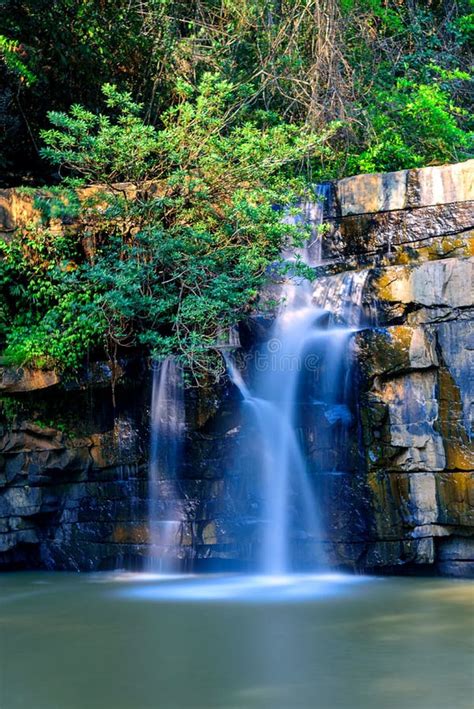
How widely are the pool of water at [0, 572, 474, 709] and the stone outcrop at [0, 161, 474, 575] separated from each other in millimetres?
631

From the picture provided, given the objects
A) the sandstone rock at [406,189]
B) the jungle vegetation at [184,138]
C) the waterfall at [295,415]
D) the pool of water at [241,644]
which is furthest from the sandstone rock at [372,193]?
the pool of water at [241,644]

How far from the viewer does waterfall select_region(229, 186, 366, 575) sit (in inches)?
367

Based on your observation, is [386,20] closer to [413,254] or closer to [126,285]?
[413,254]

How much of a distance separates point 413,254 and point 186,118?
124 inches

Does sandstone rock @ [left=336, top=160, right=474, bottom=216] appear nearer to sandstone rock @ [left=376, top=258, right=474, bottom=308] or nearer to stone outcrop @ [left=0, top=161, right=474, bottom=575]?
stone outcrop @ [left=0, top=161, right=474, bottom=575]

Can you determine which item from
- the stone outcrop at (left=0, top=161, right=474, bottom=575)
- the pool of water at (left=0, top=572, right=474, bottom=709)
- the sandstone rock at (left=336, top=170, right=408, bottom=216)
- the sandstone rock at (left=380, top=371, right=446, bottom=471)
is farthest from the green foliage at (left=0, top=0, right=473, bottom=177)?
the pool of water at (left=0, top=572, right=474, bottom=709)

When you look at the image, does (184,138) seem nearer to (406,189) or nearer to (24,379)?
(406,189)

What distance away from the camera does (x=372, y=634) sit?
21.0 feet

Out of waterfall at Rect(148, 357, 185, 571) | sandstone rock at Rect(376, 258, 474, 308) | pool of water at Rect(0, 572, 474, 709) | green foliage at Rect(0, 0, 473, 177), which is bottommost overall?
pool of water at Rect(0, 572, 474, 709)

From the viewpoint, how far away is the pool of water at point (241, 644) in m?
5.12

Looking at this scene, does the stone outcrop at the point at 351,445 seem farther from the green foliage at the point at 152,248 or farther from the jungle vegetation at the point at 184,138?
the jungle vegetation at the point at 184,138

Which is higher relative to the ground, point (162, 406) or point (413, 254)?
point (413, 254)

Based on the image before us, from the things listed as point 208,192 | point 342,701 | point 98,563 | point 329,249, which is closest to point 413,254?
point 329,249

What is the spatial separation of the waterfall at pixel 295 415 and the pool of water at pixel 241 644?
2.01ft
